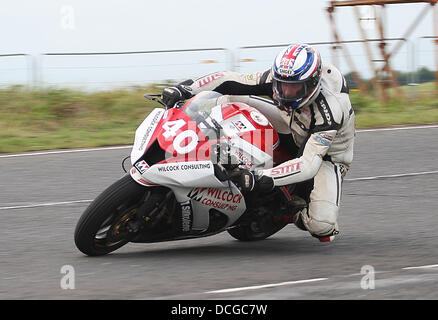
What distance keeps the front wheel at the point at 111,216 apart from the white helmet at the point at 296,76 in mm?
1249

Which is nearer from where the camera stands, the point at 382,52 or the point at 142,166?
the point at 142,166

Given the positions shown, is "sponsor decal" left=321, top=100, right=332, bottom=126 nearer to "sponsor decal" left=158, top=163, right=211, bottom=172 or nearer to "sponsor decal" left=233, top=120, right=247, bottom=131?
"sponsor decal" left=233, top=120, right=247, bottom=131

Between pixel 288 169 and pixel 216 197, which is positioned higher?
pixel 288 169

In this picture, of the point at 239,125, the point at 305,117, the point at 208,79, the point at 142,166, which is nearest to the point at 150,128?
the point at 142,166

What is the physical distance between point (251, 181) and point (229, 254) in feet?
2.91

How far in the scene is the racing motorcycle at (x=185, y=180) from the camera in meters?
6.04

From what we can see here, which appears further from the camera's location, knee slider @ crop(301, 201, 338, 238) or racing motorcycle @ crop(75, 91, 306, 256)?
knee slider @ crop(301, 201, 338, 238)

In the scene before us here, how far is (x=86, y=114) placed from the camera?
1434 centimetres

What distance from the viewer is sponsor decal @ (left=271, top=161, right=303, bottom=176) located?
628cm

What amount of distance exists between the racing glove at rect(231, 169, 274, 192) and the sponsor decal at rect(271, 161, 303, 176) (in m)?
0.11

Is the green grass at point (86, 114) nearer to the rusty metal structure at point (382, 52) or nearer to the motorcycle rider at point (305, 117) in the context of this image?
the rusty metal structure at point (382, 52)

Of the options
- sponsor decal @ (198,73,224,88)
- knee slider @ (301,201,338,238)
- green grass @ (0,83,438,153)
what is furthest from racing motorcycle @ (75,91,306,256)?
green grass @ (0,83,438,153)

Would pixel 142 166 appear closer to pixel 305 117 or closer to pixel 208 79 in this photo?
pixel 208 79
